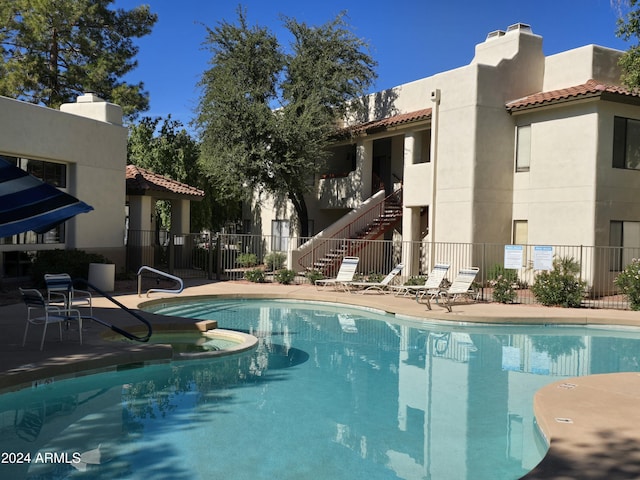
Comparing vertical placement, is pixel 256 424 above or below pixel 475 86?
below

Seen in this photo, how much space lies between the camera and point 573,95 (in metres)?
19.4

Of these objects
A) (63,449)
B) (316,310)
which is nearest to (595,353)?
(316,310)

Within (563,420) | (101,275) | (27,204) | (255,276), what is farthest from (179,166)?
(563,420)

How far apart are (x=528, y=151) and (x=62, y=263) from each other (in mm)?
16006

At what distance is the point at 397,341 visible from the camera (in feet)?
44.2

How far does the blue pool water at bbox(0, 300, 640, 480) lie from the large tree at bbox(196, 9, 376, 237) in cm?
1354

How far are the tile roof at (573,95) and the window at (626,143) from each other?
1011mm

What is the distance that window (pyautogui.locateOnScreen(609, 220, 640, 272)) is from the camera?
20.2 metres

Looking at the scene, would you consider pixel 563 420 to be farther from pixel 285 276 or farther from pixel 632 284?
pixel 285 276

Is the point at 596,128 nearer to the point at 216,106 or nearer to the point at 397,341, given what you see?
the point at 397,341

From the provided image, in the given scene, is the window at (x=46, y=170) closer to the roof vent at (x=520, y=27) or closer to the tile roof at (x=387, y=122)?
the tile roof at (x=387, y=122)

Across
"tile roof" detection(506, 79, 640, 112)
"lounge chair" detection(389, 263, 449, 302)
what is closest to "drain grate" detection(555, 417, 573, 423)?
"lounge chair" detection(389, 263, 449, 302)

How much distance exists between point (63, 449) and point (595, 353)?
34.3ft

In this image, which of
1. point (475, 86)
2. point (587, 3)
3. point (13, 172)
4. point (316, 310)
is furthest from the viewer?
point (587, 3)
